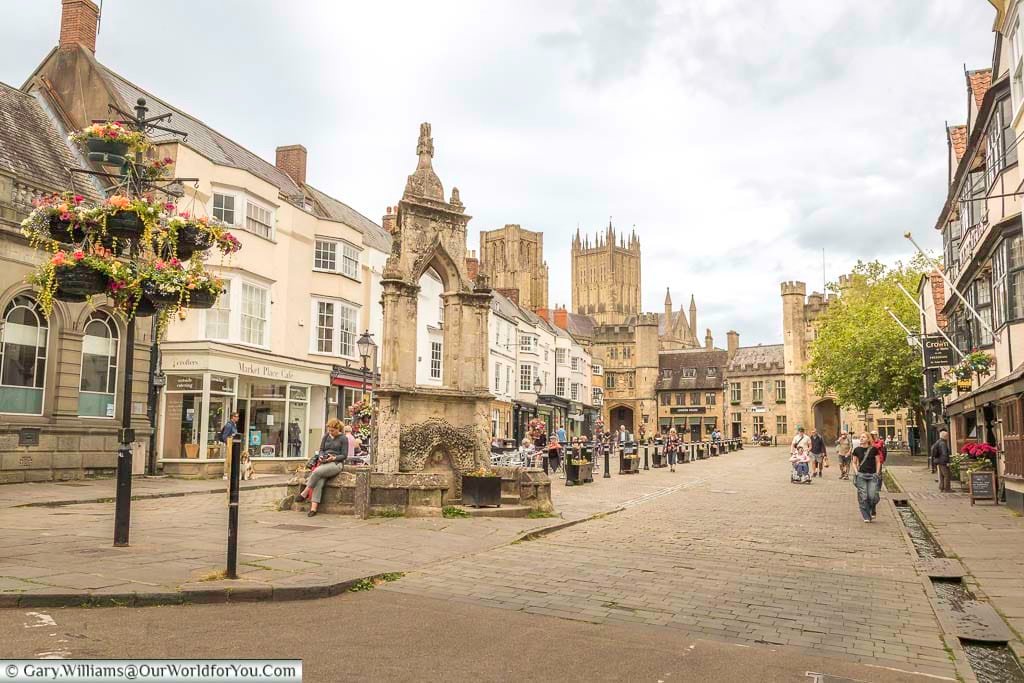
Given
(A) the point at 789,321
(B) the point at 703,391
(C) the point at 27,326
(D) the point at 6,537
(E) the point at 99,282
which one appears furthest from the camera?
(B) the point at 703,391

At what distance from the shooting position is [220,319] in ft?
82.9

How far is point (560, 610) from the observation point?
274 inches

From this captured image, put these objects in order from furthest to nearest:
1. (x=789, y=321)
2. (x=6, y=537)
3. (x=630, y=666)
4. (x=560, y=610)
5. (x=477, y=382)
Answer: (x=789, y=321) → (x=477, y=382) → (x=6, y=537) → (x=560, y=610) → (x=630, y=666)

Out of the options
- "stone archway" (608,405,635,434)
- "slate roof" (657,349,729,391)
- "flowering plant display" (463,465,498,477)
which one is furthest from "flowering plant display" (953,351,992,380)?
"stone archway" (608,405,635,434)

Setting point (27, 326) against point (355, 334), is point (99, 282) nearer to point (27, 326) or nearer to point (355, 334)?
point (27, 326)

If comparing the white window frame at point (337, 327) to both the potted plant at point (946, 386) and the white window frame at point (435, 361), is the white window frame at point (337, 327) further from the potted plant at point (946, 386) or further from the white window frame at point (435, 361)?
the potted plant at point (946, 386)

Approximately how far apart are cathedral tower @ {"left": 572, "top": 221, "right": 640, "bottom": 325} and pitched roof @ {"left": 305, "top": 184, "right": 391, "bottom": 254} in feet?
319

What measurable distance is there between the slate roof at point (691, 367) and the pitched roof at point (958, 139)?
5479 cm

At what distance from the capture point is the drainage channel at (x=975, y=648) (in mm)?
5684

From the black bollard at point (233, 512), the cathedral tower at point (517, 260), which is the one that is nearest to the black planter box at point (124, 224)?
the black bollard at point (233, 512)

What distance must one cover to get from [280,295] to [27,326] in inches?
375

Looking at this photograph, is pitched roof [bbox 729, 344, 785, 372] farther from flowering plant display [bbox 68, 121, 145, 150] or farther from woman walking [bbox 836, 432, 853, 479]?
flowering plant display [bbox 68, 121, 145, 150]

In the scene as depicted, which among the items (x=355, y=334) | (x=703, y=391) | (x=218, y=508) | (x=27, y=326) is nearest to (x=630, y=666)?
(x=218, y=508)

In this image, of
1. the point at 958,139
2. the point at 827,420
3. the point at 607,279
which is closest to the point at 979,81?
the point at 958,139
